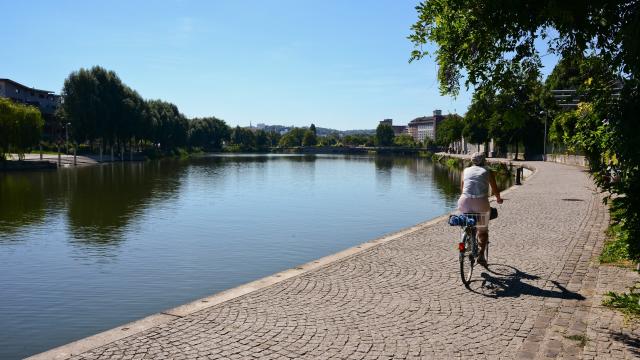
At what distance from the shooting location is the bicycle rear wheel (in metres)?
8.67

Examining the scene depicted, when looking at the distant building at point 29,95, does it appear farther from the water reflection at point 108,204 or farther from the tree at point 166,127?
the water reflection at point 108,204

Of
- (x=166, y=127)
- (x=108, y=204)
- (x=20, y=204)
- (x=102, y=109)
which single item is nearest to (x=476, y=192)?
(x=108, y=204)

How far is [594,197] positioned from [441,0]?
18.1 metres

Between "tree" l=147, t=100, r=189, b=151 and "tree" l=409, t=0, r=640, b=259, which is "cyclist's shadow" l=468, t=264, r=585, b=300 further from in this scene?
"tree" l=147, t=100, r=189, b=151

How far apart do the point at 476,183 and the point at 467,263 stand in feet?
4.64

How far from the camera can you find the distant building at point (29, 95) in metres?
107

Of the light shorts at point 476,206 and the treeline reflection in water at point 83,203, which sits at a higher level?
the light shorts at point 476,206

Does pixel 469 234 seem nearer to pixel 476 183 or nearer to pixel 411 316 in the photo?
pixel 476 183

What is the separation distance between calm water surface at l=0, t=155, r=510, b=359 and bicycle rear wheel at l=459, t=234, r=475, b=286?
5.89 meters

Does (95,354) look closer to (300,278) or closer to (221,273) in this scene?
(300,278)

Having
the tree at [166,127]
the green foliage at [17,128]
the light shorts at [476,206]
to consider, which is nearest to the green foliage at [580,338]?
the light shorts at [476,206]

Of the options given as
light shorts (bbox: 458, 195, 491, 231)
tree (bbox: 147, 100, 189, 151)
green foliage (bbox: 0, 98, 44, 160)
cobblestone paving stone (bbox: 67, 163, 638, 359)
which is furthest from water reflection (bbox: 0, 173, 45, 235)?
tree (bbox: 147, 100, 189, 151)

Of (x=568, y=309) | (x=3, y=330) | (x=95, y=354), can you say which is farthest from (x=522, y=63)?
(x=3, y=330)

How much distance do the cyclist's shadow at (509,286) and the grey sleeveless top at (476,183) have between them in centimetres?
150
